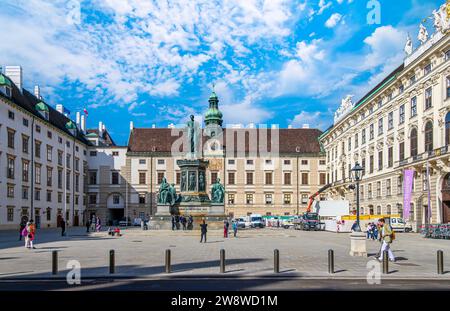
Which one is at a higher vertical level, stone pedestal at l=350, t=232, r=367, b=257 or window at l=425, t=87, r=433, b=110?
window at l=425, t=87, r=433, b=110

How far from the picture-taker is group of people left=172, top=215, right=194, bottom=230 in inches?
1704

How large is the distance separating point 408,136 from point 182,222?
26163 millimetres

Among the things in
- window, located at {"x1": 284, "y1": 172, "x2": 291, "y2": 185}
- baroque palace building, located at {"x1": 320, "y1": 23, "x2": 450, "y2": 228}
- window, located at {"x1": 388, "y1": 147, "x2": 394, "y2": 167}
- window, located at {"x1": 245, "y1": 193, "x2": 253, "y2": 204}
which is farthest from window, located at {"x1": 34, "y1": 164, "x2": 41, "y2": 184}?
window, located at {"x1": 388, "y1": 147, "x2": 394, "y2": 167}

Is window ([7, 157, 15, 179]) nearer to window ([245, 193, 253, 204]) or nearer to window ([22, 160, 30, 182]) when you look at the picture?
window ([22, 160, 30, 182])

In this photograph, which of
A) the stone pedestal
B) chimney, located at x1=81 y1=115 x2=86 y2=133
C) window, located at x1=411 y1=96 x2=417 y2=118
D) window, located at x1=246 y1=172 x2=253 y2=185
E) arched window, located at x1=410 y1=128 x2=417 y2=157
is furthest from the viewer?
chimney, located at x1=81 y1=115 x2=86 y2=133

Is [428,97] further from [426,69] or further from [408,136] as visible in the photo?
[408,136]

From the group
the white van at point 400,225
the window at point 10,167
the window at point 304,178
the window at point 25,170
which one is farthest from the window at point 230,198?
the window at point 10,167

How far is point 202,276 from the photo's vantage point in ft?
52.2

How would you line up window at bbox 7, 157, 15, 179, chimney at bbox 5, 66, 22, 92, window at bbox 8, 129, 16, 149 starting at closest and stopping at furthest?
window at bbox 7, 157, 15, 179 → window at bbox 8, 129, 16, 149 → chimney at bbox 5, 66, 22, 92

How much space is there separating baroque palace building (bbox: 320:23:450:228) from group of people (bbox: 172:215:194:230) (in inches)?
857

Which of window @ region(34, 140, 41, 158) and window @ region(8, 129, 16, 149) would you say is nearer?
window @ region(8, 129, 16, 149)

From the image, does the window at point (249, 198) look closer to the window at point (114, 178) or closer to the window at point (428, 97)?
the window at point (114, 178)

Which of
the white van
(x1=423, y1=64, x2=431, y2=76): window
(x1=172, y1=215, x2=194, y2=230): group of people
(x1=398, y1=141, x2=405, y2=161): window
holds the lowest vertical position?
the white van
